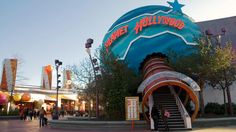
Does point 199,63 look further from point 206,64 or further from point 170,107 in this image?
point 170,107

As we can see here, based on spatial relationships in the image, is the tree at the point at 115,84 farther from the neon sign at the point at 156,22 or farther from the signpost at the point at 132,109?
the signpost at the point at 132,109

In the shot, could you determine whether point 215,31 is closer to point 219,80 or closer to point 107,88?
point 219,80

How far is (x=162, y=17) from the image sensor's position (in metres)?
26.6

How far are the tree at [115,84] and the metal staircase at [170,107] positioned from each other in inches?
90.7

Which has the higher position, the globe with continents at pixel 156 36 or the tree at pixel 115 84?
the globe with continents at pixel 156 36

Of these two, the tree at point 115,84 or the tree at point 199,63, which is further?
the tree at point 199,63

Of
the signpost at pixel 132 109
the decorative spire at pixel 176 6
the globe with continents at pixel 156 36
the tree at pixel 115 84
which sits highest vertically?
the decorative spire at pixel 176 6

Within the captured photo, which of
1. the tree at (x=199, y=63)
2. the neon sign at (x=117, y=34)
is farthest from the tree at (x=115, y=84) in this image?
the neon sign at (x=117, y=34)

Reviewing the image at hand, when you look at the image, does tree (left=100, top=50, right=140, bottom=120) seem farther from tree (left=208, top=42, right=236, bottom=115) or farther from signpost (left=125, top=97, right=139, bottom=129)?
tree (left=208, top=42, right=236, bottom=115)

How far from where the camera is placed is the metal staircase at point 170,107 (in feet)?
58.5

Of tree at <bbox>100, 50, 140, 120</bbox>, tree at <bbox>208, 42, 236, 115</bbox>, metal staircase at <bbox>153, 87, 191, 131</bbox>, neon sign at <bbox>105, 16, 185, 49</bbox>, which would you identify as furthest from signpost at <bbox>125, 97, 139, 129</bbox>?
neon sign at <bbox>105, 16, 185, 49</bbox>

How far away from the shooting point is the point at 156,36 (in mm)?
26234

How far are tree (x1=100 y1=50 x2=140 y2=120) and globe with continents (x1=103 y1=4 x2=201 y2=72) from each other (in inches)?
107

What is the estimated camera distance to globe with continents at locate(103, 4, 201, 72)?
85.7 ft
